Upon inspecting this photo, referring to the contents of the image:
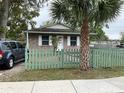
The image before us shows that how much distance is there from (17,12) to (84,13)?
75.5ft

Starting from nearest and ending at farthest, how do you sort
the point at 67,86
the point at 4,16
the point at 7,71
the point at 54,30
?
the point at 67,86
the point at 7,71
the point at 4,16
the point at 54,30

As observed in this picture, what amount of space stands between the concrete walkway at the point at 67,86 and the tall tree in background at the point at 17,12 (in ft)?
52.6

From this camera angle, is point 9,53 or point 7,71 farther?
point 9,53

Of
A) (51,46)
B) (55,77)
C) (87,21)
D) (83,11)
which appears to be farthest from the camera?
(51,46)

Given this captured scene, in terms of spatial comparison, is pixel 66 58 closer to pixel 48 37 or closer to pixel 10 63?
pixel 10 63

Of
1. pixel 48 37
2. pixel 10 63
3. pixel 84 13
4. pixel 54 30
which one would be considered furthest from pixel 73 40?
pixel 84 13

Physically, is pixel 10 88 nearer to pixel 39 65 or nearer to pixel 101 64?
pixel 39 65

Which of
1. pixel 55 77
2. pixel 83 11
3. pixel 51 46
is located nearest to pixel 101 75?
pixel 55 77

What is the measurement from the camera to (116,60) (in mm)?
14344

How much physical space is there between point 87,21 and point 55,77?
3.48 metres

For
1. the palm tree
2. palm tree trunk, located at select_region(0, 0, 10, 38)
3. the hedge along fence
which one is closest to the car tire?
the hedge along fence

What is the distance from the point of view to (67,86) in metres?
8.93

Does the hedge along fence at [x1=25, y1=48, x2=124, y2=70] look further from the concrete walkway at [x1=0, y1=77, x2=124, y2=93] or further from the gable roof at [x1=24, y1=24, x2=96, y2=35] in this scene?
the gable roof at [x1=24, y1=24, x2=96, y2=35]

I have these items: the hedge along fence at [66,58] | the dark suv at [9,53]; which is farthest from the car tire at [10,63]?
the hedge along fence at [66,58]
